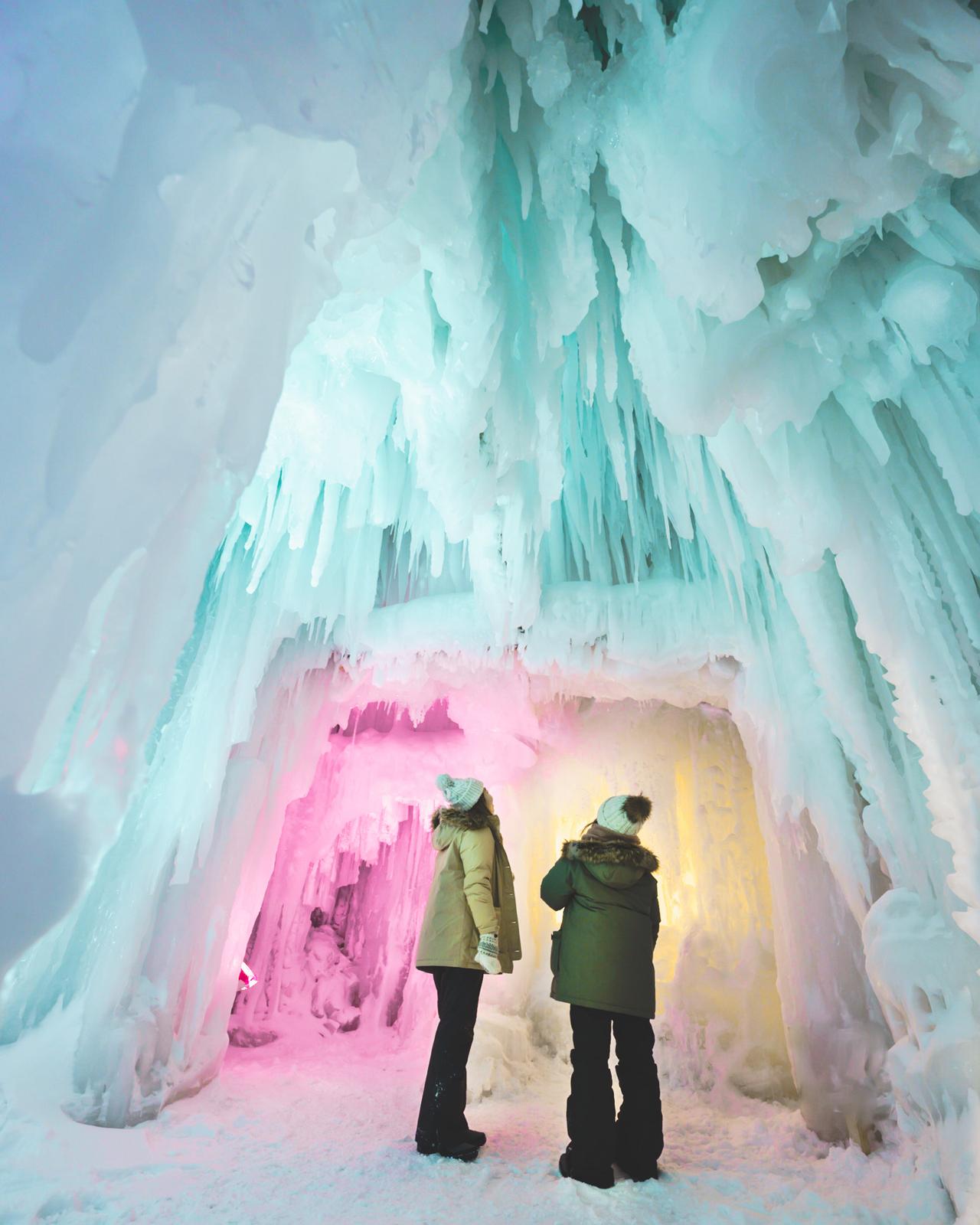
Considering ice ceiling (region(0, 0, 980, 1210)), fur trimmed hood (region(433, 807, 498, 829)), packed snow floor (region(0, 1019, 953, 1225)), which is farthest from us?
fur trimmed hood (region(433, 807, 498, 829))

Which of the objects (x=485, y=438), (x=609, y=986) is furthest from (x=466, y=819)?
(x=485, y=438)

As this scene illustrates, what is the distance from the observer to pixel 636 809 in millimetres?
2652

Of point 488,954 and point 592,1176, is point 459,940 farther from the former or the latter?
point 592,1176

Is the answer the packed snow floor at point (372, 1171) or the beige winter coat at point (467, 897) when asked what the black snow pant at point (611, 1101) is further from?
the beige winter coat at point (467, 897)

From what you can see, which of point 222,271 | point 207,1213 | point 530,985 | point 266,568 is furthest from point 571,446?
point 530,985

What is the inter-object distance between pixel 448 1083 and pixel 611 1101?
567mm

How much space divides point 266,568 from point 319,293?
2705mm

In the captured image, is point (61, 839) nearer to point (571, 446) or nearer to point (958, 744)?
point (958, 744)

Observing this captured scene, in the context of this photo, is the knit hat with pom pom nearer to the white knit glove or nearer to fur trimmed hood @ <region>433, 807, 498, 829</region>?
fur trimmed hood @ <region>433, 807, 498, 829</region>

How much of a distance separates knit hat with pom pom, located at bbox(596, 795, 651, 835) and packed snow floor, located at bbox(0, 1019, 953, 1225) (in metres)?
1.12

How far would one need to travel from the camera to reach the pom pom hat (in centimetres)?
280

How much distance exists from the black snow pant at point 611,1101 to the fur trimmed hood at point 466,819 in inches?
29.3

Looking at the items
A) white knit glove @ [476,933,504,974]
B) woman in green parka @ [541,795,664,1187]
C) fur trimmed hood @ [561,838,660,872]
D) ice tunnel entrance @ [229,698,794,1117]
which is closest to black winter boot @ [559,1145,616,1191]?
woman in green parka @ [541,795,664,1187]

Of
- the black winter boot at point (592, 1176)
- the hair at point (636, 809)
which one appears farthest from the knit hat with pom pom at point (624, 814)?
the black winter boot at point (592, 1176)
